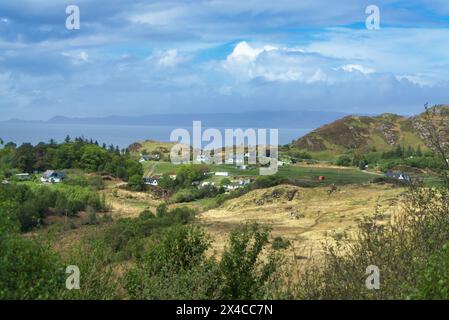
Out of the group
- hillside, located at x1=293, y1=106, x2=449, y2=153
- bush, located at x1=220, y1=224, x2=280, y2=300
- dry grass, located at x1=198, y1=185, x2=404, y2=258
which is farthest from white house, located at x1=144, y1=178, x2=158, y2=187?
bush, located at x1=220, y1=224, x2=280, y2=300

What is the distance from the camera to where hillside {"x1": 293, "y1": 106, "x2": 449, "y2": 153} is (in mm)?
142625

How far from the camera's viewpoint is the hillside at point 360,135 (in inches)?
5615

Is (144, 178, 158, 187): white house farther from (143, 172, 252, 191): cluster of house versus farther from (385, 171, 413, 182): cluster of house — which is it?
(385, 171, 413, 182): cluster of house

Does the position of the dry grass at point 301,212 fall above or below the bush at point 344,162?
below

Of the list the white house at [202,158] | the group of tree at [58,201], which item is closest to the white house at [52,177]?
the group of tree at [58,201]

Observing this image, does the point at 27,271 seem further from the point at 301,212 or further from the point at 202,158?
the point at 202,158

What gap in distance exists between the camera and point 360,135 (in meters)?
152

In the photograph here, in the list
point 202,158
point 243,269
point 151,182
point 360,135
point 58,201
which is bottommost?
point 58,201

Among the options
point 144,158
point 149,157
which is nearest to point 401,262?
point 144,158

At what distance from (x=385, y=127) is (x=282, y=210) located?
10162 cm

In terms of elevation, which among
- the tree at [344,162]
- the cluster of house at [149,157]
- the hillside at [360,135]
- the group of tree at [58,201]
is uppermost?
the hillside at [360,135]

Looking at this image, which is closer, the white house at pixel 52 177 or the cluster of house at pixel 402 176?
the cluster of house at pixel 402 176

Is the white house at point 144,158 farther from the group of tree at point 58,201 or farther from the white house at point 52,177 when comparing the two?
the group of tree at point 58,201
